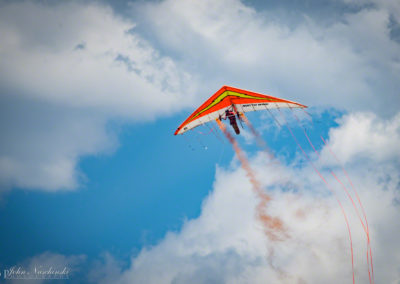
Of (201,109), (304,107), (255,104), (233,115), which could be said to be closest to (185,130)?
(201,109)

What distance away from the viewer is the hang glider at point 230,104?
43.1 meters

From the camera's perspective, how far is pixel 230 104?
4422cm

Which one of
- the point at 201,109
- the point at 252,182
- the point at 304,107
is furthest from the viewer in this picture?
the point at 252,182

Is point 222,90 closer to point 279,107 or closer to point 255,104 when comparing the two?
point 255,104

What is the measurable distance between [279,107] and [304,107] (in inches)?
149

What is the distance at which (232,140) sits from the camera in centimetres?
5122

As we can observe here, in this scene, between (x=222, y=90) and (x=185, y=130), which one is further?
(x=185, y=130)

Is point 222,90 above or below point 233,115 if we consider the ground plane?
above

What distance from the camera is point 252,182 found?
167 feet

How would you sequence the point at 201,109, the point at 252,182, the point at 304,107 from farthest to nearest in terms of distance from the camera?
the point at 252,182
the point at 201,109
the point at 304,107

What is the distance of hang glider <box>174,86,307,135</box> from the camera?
4306 cm

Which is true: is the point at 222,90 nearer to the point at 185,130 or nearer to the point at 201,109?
the point at 201,109

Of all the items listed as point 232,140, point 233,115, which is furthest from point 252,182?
point 233,115

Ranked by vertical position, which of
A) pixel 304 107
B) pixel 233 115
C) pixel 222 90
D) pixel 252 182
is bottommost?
pixel 252 182
